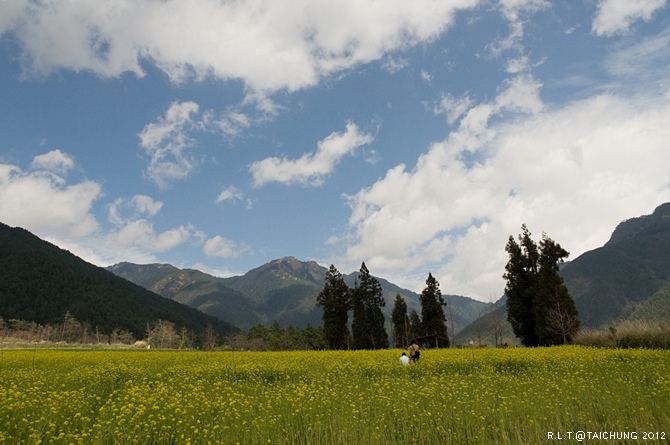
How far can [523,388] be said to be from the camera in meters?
12.7

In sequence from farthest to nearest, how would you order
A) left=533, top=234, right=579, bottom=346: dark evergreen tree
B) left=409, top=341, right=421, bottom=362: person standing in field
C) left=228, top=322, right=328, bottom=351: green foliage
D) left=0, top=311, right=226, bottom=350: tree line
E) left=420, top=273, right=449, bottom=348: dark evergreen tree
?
left=0, top=311, right=226, bottom=350: tree line, left=228, top=322, right=328, bottom=351: green foliage, left=420, top=273, right=449, bottom=348: dark evergreen tree, left=533, top=234, right=579, bottom=346: dark evergreen tree, left=409, top=341, right=421, bottom=362: person standing in field

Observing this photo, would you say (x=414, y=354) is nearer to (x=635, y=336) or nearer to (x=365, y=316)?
(x=635, y=336)

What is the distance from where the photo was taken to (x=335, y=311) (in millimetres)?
58312

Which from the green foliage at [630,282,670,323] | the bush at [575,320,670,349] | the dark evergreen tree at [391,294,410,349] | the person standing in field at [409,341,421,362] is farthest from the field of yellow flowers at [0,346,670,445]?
the green foliage at [630,282,670,323]

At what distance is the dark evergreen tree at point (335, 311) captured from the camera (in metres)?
56.8

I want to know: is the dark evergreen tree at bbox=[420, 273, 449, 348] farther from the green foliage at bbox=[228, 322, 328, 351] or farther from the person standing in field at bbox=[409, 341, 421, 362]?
the person standing in field at bbox=[409, 341, 421, 362]

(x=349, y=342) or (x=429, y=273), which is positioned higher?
(x=429, y=273)

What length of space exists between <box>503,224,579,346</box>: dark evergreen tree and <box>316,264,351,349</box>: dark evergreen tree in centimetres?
2307

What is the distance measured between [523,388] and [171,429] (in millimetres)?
10809

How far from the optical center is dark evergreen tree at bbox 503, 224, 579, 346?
39.1m

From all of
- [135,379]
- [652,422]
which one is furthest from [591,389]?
[135,379]

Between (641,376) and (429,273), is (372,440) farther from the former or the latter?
(429,273)

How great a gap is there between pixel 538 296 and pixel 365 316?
24.9 metres

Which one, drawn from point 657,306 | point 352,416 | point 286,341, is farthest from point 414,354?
point 657,306
